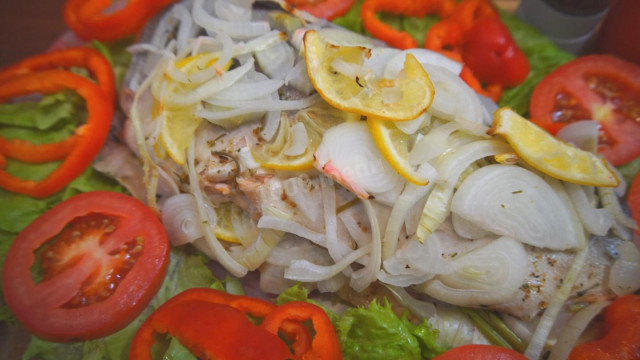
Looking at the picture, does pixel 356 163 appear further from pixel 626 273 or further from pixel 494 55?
pixel 494 55

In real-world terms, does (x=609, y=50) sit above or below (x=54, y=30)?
above

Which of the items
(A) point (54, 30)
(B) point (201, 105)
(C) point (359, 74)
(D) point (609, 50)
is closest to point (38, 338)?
(B) point (201, 105)

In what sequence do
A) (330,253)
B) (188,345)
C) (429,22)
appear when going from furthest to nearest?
(429,22), (330,253), (188,345)

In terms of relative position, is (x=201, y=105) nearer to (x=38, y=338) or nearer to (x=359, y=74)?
(x=359, y=74)

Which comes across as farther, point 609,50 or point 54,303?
point 609,50

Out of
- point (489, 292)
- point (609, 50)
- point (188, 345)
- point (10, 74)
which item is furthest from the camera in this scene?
point (609, 50)

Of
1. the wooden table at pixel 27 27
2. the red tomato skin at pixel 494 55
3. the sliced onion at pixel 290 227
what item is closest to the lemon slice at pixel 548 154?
the sliced onion at pixel 290 227
